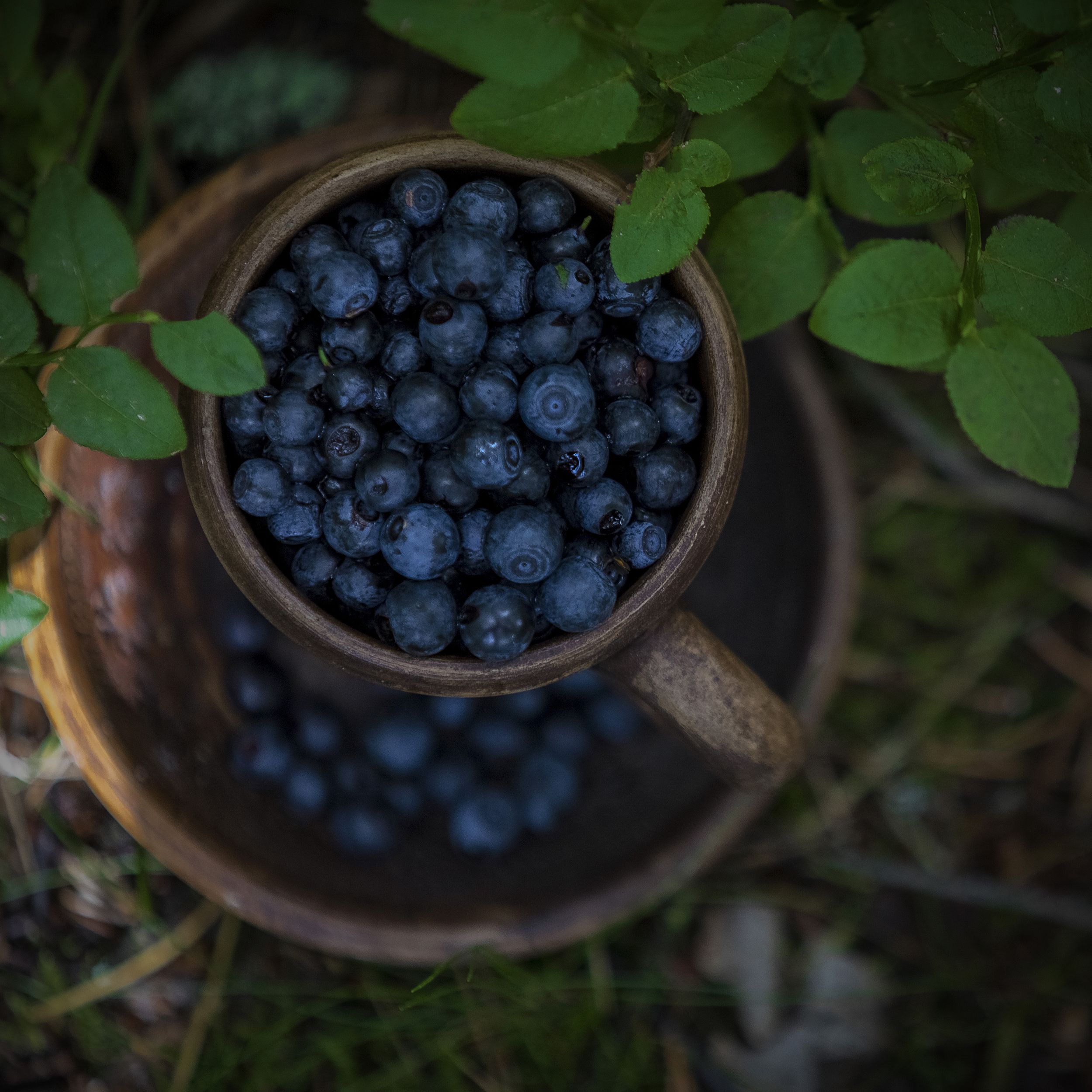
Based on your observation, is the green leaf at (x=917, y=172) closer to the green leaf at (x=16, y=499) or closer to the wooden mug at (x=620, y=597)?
the wooden mug at (x=620, y=597)

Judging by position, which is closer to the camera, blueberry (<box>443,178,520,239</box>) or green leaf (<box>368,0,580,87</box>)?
green leaf (<box>368,0,580,87</box>)

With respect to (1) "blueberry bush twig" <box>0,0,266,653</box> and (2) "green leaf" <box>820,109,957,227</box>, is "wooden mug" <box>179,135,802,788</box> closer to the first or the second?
(1) "blueberry bush twig" <box>0,0,266,653</box>

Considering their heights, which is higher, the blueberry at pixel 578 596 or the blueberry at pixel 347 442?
the blueberry at pixel 347 442

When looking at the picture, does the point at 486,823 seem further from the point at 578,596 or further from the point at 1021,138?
the point at 1021,138

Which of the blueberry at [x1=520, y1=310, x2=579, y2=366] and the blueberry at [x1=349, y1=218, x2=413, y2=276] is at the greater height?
the blueberry at [x1=349, y1=218, x2=413, y2=276]

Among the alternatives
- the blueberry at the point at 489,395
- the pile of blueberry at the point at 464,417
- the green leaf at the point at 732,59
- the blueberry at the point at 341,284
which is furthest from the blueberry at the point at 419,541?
the green leaf at the point at 732,59

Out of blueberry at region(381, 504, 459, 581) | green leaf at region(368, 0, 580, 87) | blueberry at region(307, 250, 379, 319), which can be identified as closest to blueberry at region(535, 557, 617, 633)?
blueberry at region(381, 504, 459, 581)

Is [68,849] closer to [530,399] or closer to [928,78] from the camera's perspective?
[530,399]
